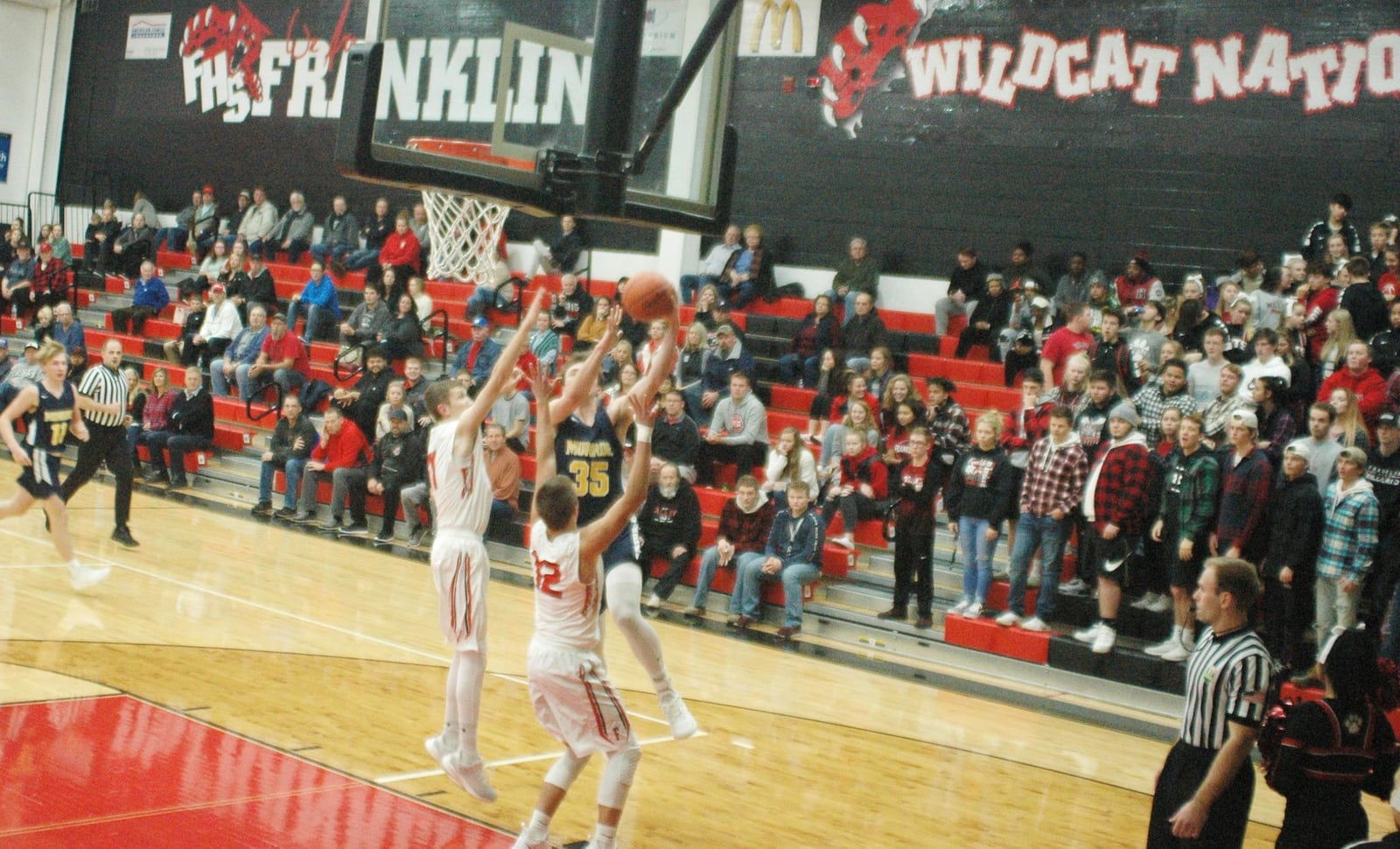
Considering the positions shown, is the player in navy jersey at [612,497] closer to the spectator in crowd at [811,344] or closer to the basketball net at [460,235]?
the basketball net at [460,235]

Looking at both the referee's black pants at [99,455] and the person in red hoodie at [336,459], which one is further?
the person in red hoodie at [336,459]

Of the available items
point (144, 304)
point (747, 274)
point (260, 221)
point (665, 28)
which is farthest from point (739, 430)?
point (260, 221)

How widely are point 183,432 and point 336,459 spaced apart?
2774 millimetres

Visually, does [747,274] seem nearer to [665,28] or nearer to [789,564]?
[789,564]

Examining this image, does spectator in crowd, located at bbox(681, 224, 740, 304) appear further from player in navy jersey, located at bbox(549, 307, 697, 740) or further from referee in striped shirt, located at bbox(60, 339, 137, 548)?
player in navy jersey, located at bbox(549, 307, 697, 740)

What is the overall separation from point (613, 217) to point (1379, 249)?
27.7ft

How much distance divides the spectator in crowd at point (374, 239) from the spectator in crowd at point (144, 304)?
9.58ft

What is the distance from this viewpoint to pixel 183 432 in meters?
15.1

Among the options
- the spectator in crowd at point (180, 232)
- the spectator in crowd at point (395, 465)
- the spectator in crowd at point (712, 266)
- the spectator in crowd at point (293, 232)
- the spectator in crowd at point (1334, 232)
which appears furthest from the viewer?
the spectator in crowd at point (180, 232)

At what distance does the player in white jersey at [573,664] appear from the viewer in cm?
485

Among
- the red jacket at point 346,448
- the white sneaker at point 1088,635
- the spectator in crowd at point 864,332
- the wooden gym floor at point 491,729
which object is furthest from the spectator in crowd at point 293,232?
the white sneaker at point 1088,635

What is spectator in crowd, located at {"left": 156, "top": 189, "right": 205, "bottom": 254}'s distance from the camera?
21516 mm

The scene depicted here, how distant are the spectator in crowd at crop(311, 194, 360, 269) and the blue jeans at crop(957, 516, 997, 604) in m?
11.9

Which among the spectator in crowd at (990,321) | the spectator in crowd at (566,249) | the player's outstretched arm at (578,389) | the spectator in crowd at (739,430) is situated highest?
the spectator in crowd at (566,249)
